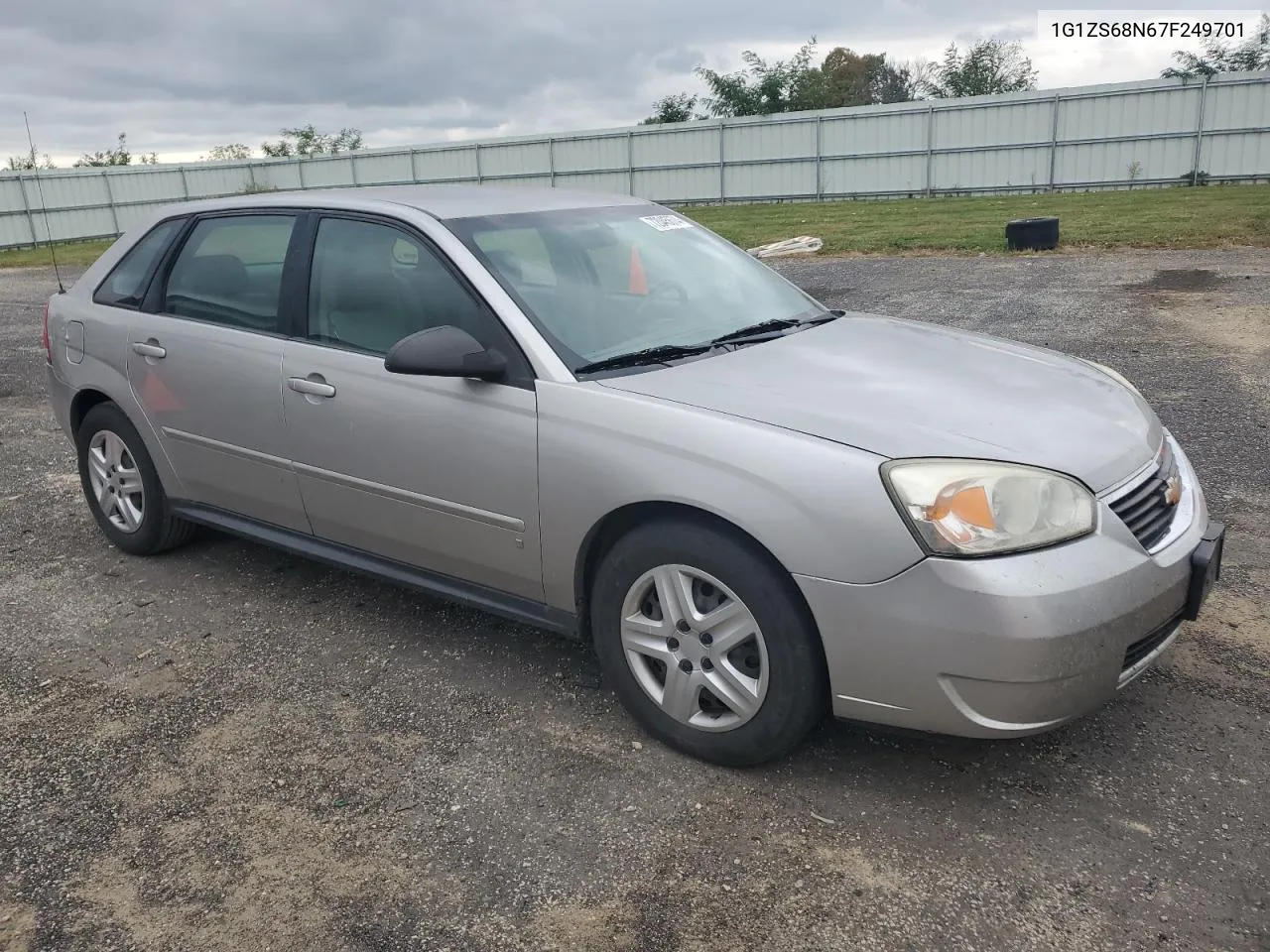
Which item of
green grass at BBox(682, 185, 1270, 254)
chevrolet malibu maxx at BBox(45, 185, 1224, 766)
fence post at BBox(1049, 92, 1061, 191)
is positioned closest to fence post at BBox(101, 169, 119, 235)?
green grass at BBox(682, 185, 1270, 254)

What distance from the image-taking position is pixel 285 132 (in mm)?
58406

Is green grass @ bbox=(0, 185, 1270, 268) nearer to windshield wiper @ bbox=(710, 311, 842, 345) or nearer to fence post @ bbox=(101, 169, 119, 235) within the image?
fence post @ bbox=(101, 169, 119, 235)

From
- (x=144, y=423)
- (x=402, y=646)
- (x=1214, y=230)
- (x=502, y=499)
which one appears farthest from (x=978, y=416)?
(x=1214, y=230)

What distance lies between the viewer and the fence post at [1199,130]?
23.4 m

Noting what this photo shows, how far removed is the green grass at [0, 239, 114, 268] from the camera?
24328mm

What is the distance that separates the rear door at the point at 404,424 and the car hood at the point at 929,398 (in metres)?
0.45

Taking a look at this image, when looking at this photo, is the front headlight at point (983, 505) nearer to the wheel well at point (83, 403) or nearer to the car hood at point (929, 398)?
the car hood at point (929, 398)

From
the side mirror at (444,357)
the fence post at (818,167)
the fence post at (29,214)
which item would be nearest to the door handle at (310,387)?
the side mirror at (444,357)

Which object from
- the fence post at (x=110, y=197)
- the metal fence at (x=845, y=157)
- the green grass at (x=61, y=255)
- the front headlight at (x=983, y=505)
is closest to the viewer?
the front headlight at (x=983, y=505)

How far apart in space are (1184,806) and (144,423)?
13.6ft

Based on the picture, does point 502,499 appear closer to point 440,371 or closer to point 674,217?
point 440,371

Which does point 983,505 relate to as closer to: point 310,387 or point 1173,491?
point 1173,491

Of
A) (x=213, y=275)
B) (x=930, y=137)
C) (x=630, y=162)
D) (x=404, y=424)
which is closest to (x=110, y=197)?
(x=630, y=162)

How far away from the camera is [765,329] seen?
3.73m
